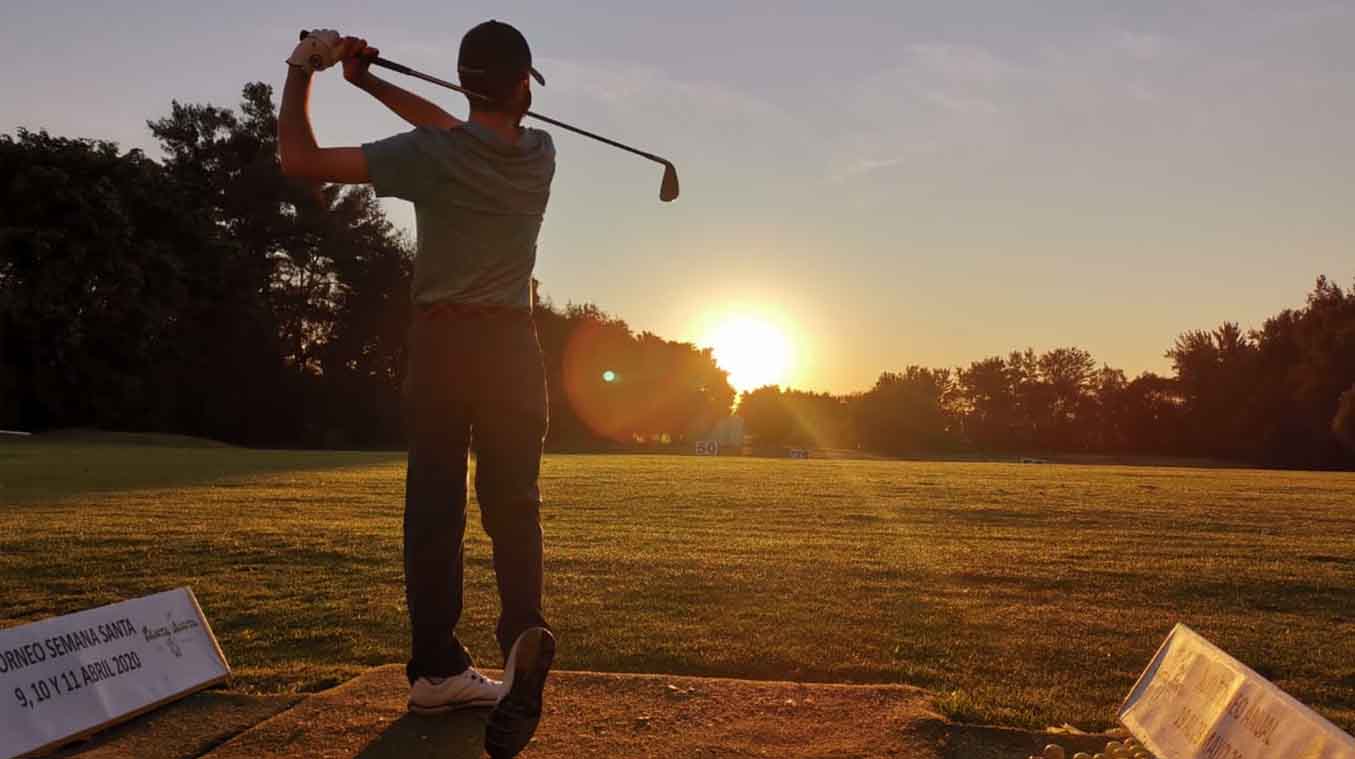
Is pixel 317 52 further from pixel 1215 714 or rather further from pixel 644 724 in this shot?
pixel 1215 714

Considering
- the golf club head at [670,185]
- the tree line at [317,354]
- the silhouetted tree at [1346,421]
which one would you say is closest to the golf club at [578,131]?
the golf club head at [670,185]

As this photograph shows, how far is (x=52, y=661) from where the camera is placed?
3803mm

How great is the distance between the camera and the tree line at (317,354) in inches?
1933

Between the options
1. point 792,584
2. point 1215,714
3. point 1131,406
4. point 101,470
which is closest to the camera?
point 1215,714

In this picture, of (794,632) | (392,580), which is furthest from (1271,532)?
(392,580)

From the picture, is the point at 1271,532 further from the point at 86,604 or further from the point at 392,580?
the point at 86,604

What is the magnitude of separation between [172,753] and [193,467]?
24603 mm

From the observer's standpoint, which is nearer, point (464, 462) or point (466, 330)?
point (466, 330)

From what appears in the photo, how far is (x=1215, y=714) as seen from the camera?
341cm

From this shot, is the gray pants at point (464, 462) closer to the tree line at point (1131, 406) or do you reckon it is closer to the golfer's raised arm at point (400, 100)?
the golfer's raised arm at point (400, 100)

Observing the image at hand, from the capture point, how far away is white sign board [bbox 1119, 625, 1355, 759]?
2910mm

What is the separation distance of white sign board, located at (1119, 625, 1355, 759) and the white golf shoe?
2.21m

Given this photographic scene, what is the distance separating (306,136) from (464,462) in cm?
116

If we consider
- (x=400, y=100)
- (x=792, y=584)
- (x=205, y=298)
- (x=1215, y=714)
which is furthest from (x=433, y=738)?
(x=205, y=298)
